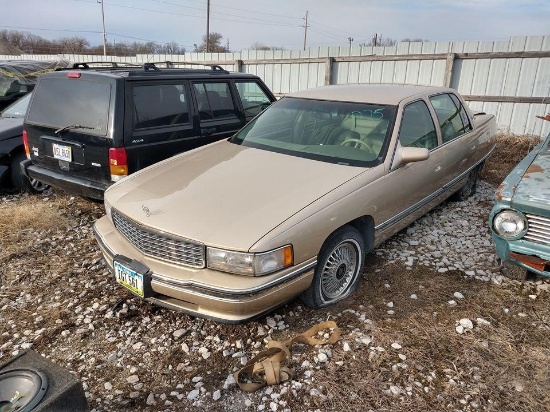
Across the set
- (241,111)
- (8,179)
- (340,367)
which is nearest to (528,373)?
(340,367)

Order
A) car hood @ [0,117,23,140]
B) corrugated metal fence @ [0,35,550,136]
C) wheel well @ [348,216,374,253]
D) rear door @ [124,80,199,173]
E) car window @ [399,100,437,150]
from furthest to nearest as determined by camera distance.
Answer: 1. corrugated metal fence @ [0,35,550,136]
2. car hood @ [0,117,23,140]
3. rear door @ [124,80,199,173]
4. car window @ [399,100,437,150]
5. wheel well @ [348,216,374,253]

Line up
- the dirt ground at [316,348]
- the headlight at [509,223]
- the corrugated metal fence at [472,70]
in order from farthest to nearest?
the corrugated metal fence at [472,70] → the headlight at [509,223] → the dirt ground at [316,348]

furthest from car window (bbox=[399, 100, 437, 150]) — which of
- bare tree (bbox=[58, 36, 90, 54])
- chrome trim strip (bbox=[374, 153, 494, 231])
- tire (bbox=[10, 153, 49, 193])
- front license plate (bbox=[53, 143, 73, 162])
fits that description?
bare tree (bbox=[58, 36, 90, 54])

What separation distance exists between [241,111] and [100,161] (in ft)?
6.81

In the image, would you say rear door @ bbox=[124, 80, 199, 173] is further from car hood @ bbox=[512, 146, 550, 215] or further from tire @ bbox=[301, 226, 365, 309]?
car hood @ bbox=[512, 146, 550, 215]

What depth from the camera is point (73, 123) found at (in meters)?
4.18

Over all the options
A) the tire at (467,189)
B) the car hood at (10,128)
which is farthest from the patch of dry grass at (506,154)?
Result: the car hood at (10,128)

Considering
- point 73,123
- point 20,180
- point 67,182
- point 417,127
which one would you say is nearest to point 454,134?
point 417,127

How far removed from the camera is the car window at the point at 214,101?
487 centimetres

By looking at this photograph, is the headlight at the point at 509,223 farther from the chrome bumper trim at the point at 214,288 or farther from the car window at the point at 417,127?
the chrome bumper trim at the point at 214,288

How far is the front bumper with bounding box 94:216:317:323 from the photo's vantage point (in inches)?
94.3

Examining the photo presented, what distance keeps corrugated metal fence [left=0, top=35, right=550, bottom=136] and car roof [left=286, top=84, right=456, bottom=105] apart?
4.53 metres

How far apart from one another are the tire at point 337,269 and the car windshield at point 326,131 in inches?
25.5

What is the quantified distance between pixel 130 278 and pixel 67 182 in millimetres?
2239
